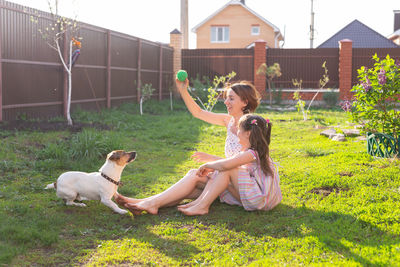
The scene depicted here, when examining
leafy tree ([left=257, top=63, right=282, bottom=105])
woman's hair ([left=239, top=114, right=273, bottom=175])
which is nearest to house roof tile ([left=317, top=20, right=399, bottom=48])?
leafy tree ([left=257, top=63, right=282, bottom=105])

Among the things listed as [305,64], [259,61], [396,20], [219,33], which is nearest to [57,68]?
[259,61]

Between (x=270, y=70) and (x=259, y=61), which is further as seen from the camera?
(x=259, y=61)

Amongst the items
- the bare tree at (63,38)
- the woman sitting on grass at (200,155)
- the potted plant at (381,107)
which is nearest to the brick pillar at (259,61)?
the bare tree at (63,38)

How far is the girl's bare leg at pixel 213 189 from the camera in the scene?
3973 millimetres

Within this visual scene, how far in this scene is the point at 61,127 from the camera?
27.5 feet

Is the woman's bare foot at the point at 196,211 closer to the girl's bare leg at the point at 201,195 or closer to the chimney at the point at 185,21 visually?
the girl's bare leg at the point at 201,195

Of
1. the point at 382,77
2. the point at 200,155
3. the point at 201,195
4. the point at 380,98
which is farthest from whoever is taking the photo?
the point at 380,98

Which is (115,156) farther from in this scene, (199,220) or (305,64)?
(305,64)

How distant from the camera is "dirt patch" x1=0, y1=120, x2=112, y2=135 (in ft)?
25.6

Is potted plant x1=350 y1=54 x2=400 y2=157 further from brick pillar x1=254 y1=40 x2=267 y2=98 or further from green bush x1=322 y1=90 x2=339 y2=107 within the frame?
brick pillar x1=254 y1=40 x2=267 y2=98

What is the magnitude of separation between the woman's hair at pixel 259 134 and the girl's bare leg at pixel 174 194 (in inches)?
22.5

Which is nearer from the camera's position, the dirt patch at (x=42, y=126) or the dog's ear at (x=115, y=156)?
the dog's ear at (x=115, y=156)

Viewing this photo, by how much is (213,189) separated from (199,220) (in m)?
0.29

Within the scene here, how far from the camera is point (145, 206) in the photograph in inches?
161
